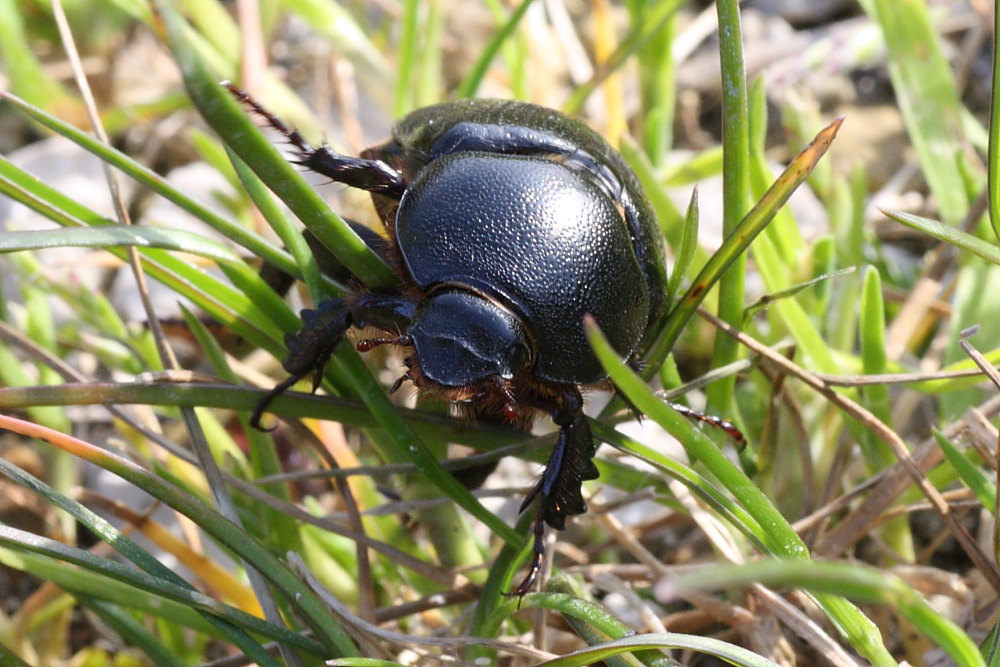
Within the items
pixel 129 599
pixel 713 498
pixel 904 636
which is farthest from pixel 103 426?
pixel 904 636

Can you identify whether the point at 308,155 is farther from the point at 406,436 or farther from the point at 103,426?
the point at 103,426

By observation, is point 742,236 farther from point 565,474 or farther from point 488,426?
point 488,426

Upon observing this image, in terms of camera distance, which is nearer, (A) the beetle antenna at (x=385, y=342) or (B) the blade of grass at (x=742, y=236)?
(B) the blade of grass at (x=742, y=236)

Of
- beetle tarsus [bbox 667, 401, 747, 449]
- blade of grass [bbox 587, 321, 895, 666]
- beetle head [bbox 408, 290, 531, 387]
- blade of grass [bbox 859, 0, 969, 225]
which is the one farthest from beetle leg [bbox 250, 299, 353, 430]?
blade of grass [bbox 859, 0, 969, 225]

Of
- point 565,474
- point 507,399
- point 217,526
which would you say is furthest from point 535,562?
point 217,526

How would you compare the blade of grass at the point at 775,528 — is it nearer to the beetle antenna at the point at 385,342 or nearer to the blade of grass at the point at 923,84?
the beetle antenna at the point at 385,342

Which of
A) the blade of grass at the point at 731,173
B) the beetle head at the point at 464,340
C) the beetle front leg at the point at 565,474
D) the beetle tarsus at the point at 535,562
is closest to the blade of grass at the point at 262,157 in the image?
the beetle head at the point at 464,340

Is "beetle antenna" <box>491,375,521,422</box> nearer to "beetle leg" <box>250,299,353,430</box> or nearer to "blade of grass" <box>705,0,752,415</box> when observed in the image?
"beetle leg" <box>250,299,353,430</box>

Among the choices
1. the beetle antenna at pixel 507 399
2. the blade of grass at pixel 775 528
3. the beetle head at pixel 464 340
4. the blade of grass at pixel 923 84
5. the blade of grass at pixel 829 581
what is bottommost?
the blade of grass at pixel 829 581
